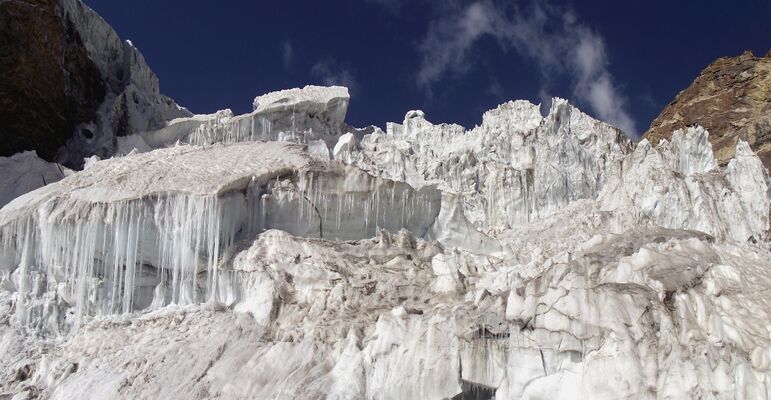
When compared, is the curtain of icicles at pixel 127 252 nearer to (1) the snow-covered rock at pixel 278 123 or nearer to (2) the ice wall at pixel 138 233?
(2) the ice wall at pixel 138 233

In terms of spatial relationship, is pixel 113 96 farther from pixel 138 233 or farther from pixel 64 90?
pixel 138 233

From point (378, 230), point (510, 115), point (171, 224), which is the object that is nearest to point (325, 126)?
point (378, 230)

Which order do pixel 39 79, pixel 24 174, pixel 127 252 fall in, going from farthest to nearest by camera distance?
pixel 39 79, pixel 24 174, pixel 127 252

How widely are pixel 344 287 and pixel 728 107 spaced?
148 feet

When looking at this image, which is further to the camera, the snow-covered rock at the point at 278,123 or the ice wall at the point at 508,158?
the ice wall at the point at 508,158

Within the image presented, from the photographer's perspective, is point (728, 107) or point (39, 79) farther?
point (728, 107)

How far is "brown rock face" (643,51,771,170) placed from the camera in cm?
5869

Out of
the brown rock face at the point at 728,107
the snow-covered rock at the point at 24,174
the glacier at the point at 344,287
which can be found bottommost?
the glacier at the point at 344,287

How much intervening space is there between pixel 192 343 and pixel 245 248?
440cm

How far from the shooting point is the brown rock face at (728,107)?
5869 cm

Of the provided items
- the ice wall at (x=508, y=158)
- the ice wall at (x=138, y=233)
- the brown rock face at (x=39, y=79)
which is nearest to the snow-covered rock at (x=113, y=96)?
the brown rock face at (x=39, y=79)

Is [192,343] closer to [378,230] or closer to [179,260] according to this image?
[179,260]

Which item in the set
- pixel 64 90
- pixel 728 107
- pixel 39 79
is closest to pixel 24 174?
pixel 39 79

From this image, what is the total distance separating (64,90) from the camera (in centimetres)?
4175
